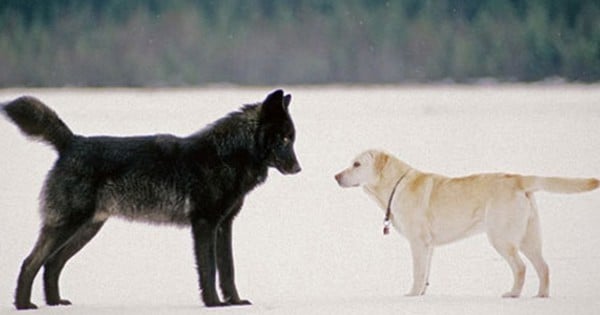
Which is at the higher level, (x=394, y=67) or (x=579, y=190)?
(x=394, y=67)

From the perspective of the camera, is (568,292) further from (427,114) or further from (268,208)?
(427,114)

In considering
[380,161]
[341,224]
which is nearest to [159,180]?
[380,161]

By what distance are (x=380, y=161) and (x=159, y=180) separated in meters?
1.79

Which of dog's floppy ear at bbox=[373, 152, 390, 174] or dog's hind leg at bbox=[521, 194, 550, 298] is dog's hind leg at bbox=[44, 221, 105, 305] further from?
dog's hind leg at bbox=[521, 194, 550, 298]

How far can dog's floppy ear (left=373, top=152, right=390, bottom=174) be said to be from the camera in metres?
7.52

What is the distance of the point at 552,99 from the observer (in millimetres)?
19828

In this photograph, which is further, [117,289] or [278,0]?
[278,0]

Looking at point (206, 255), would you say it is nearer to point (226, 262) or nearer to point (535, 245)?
point (226, 262)

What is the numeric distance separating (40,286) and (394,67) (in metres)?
16.3

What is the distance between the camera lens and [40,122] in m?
6.50

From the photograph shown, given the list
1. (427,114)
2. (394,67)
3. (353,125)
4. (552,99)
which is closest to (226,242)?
(353,125)

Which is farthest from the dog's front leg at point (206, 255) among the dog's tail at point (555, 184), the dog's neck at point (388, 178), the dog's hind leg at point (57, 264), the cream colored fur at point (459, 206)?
the dog's tail at point (555, 184)

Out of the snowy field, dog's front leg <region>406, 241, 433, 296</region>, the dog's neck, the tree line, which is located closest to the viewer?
dog's front leg <region>406, 241, 433, 296</region>

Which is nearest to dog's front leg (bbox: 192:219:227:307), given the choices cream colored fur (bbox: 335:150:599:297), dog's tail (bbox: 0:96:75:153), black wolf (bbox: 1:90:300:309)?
black wolf (bbox: 1:90:300:309)
